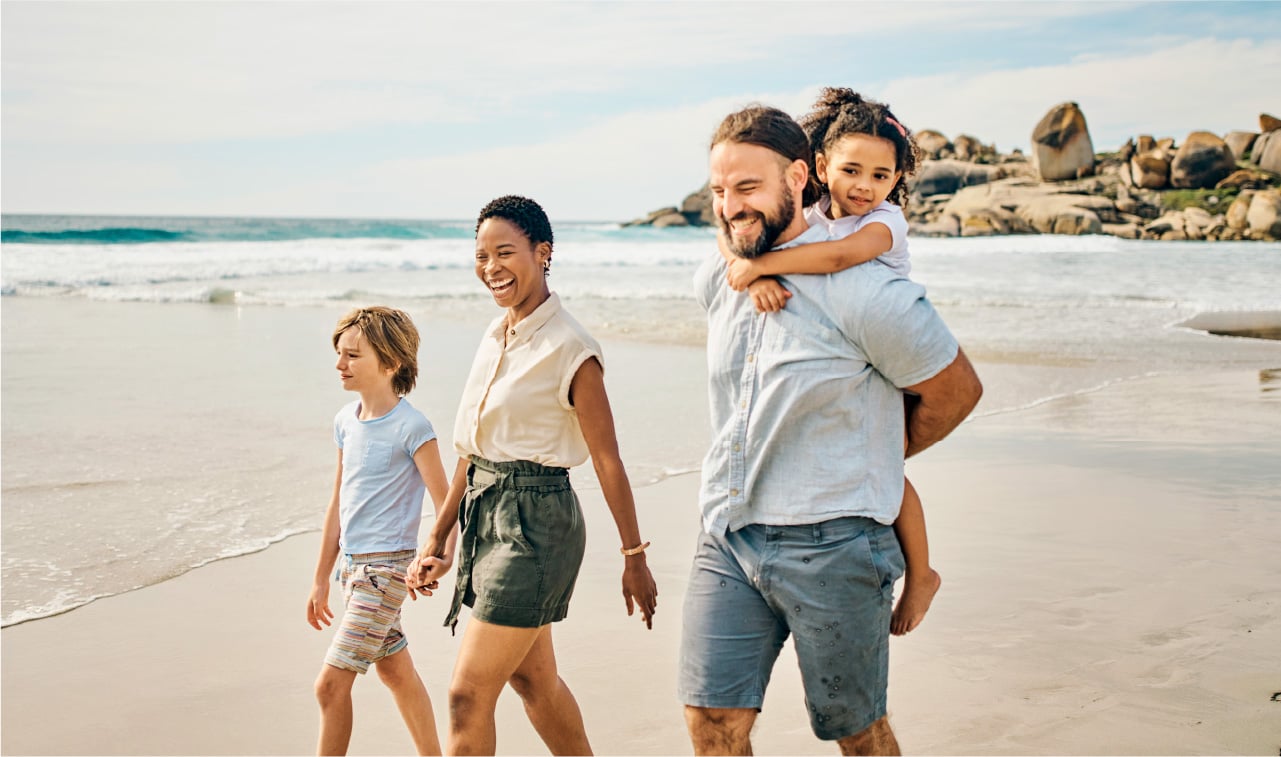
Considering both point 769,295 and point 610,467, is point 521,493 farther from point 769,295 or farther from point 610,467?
point 769,295

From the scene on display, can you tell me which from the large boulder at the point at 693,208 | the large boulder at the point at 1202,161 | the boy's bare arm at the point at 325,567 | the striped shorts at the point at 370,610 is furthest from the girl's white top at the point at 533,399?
the large boulder at the point at 693,208

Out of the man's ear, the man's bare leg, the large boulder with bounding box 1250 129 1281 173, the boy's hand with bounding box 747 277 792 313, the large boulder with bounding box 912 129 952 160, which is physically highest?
the large boulder with bounding box 912 129 952 160

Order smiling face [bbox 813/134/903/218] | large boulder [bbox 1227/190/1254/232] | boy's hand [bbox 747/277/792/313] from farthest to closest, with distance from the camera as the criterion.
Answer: large boulder [bbox 1227/190/1254/232], smiling face [bbox 813/134/903/218], boy's hand [bbox 747/277/792/313]

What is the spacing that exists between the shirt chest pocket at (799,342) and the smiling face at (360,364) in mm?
1641

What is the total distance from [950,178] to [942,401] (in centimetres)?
6332

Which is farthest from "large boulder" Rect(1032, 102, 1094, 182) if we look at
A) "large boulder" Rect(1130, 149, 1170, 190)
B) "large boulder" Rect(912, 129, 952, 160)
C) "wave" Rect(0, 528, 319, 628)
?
"wave" Rect(0, 528, 319, 628)

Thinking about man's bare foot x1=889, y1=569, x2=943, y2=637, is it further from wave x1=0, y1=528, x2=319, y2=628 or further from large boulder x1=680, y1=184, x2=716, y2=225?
large boulder x1=680, y1=184, x2=716, y2=225

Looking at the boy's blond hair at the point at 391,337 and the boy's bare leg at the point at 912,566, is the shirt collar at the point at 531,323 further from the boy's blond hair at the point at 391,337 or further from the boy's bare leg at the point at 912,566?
the boy's bare leg at the point at 912,566

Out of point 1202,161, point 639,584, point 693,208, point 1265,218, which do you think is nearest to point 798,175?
point 639,584

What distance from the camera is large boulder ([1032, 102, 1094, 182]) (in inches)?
2295

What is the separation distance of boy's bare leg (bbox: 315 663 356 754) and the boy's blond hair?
0.91 metres

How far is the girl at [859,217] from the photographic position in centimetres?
244

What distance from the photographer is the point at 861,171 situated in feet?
8.84

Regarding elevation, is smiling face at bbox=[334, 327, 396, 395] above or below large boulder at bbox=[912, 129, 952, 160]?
below
